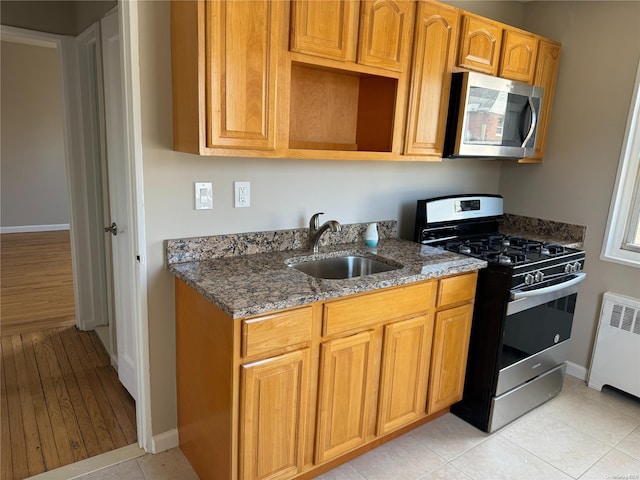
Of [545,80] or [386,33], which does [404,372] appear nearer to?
[386,33]

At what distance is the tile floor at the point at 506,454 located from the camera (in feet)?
6.68

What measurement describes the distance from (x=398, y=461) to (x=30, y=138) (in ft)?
21.3

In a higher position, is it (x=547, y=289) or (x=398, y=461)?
(x=547, y=289)

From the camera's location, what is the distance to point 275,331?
1.61 m

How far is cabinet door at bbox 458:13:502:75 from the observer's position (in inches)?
89.9

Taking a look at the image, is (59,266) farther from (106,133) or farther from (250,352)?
(250,352)

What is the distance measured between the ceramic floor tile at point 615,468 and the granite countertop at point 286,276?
1.09 metres

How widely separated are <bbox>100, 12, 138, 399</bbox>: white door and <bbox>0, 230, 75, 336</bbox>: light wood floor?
1.19 meters

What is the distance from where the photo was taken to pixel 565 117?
2.89m

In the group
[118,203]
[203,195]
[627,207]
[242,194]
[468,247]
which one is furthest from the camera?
[627,207]

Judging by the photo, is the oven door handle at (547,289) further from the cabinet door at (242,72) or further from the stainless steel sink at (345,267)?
the cabinet door at (242,72)

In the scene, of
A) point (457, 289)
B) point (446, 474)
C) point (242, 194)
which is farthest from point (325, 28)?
point (446, 474)

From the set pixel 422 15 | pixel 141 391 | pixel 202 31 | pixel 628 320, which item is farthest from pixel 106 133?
pixel 628 320

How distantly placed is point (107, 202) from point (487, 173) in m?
2.54
